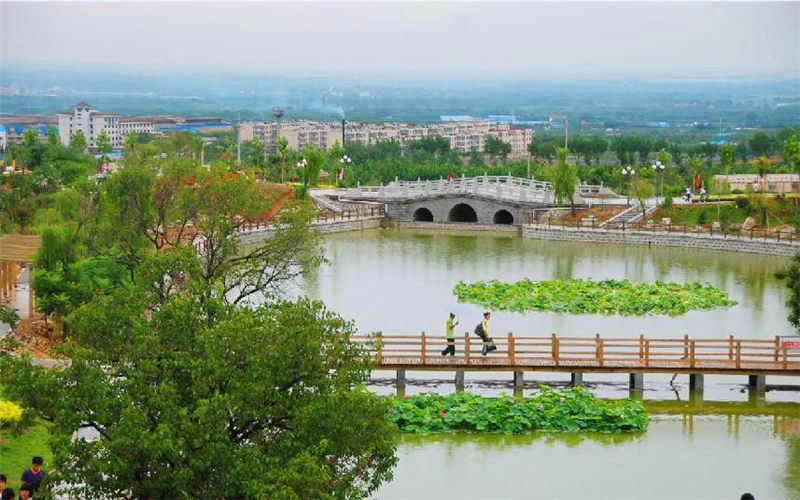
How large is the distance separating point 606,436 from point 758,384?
4291mm

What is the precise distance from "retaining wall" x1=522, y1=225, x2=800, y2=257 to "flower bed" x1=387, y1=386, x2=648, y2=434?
25.7 metres

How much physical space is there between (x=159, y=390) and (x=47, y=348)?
1234 centimetres

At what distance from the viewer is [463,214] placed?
65625mm

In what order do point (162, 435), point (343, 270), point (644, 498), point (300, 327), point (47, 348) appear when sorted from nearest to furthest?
point (162, 435) → point (300, 327) → point (644, 498) → point (47, 348) → point (343, 270)

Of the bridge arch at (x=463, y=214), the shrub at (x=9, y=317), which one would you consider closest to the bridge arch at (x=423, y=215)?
the bridge arch at (x=463, y=214)

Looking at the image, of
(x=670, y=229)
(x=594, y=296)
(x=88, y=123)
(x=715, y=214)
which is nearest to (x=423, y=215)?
(x=715, y=214)

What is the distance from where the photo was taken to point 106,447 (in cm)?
1597

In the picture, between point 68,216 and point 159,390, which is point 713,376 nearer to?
point 159,390

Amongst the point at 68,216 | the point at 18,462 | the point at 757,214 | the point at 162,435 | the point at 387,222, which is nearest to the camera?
the point at 162,435

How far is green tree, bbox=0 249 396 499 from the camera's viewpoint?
1588 cm

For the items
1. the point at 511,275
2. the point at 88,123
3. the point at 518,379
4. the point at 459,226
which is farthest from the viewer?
the point at 88,123

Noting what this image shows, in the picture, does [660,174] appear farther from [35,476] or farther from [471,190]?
[35,476]

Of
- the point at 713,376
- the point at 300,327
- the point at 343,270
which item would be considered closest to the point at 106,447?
the point at 300,327

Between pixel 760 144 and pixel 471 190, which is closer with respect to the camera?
pixel 471 190
